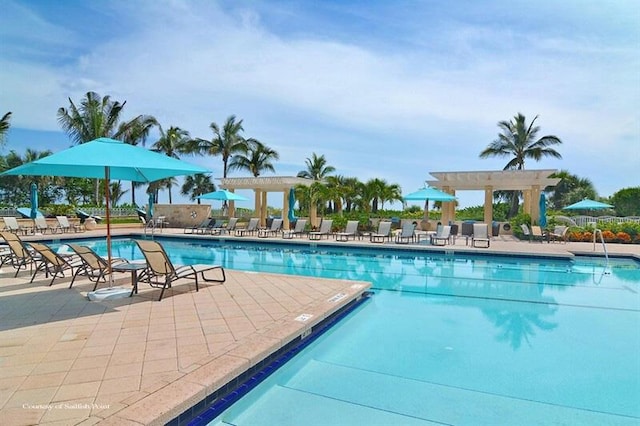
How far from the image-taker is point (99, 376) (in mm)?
3109

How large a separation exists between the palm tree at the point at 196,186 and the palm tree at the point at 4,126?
16079 millimetres

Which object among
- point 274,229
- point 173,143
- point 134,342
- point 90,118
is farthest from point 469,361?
point 173,143

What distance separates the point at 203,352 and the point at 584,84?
1367cm

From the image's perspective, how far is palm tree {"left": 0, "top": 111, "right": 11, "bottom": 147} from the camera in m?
20.1

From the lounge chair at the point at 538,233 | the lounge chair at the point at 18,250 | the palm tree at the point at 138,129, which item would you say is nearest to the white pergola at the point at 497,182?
the lounge chair at the point at 538,233

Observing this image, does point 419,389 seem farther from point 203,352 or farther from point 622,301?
point 622,301

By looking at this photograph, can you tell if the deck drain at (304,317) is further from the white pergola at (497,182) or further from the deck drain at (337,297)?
the white pergola at (497,182)

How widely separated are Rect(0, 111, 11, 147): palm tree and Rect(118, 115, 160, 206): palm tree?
295 inches

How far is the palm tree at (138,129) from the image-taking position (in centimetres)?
2791

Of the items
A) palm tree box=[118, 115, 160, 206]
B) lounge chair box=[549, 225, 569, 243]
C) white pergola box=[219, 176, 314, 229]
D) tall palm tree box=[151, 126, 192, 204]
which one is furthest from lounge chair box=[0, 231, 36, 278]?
tall palm tree box=[151, 126, 192, 204]

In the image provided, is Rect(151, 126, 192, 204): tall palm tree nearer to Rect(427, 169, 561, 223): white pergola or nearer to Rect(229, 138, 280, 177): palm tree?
Rect(229, 138, 280, 177): palm tree

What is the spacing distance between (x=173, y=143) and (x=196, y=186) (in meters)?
6.51

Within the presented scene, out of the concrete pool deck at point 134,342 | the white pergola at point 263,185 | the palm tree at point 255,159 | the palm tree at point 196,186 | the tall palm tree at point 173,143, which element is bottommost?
the concrete pool deck at point 134,342

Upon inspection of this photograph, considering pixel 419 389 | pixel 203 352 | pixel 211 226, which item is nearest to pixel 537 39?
pixel 419 389
